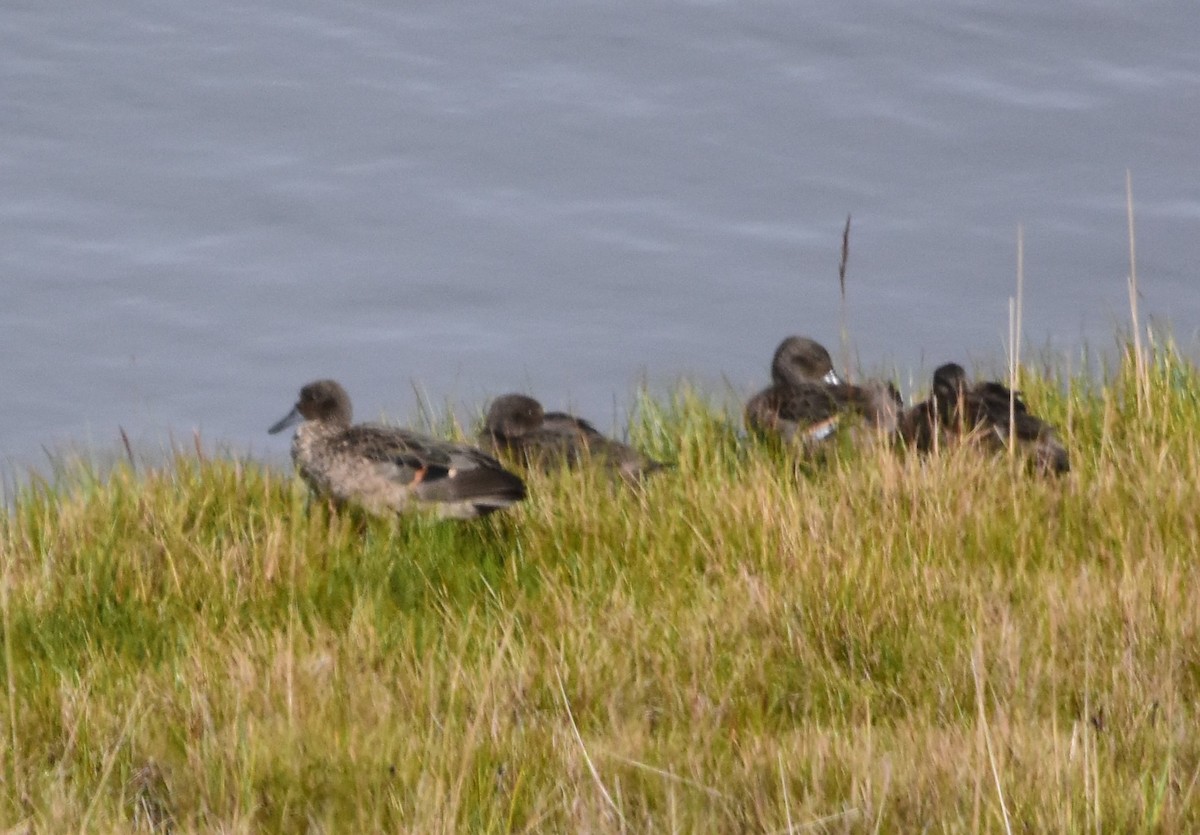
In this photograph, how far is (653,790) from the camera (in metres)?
4.38

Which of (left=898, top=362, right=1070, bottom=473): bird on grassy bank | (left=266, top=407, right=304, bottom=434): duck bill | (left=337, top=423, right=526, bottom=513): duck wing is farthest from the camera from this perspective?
(left=266, top=407, right=304, bottom=434): duck bill

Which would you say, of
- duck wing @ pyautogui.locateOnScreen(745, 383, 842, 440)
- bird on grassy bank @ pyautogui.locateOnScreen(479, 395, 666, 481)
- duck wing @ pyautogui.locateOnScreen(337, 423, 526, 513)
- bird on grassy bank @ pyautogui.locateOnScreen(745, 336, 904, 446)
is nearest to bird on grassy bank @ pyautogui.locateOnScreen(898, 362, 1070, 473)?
bird on grassy bank @ pyautogui.locateOnScreen(745, 336, 904, 446)

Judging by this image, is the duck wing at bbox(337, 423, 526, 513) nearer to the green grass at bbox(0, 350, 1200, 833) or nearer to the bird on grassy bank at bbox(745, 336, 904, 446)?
the green grass at bbox(0, 350, 1200, 833)

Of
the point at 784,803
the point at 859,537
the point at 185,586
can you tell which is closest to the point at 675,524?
the point at 859,537

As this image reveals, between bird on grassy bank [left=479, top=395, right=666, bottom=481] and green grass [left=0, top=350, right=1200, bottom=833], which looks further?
bird on grassy bank [left=479, top=395, right=666, bottom=481]

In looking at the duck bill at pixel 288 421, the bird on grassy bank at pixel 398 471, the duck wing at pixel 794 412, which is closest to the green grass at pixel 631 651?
the bird on grassy bank at pixel 398 471

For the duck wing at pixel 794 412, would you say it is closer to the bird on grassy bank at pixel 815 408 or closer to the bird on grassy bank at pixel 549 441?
Answer: the bird on grassy bank at pixel 815 408

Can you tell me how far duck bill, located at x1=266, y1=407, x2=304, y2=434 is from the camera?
8305mm

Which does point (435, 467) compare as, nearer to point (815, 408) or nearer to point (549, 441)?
point (549, 441)

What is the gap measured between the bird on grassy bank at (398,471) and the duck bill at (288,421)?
0.59 m

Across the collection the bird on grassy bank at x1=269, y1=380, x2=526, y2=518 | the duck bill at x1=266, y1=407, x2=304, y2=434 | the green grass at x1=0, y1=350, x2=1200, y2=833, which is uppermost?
the duck bill at x1=266, y1=407, x2=304, y2=434

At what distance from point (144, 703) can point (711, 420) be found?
389 cm

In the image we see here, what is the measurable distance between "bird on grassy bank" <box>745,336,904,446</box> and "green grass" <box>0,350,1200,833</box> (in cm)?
33

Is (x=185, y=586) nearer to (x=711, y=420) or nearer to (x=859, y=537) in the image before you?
(x=859, y=537)
